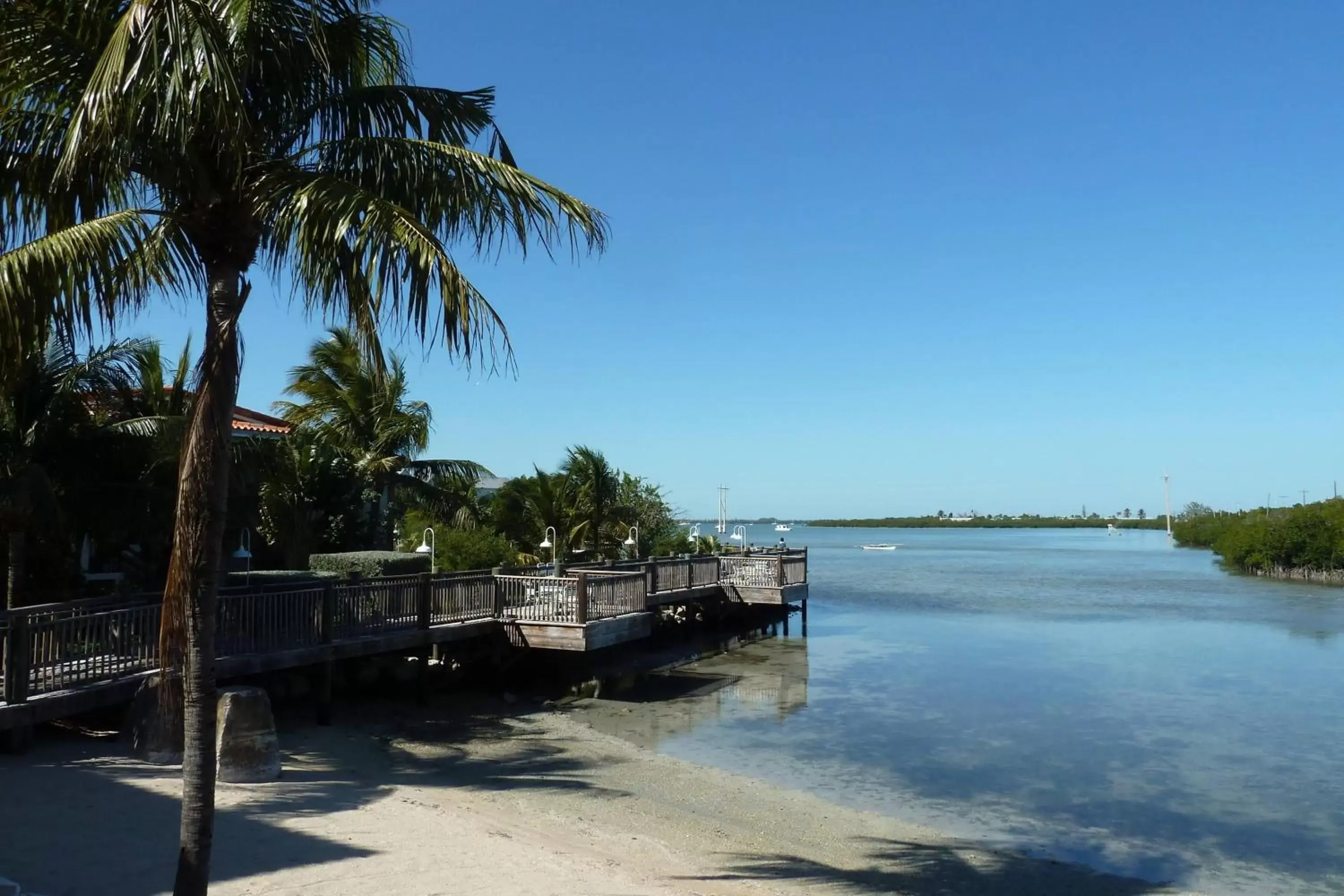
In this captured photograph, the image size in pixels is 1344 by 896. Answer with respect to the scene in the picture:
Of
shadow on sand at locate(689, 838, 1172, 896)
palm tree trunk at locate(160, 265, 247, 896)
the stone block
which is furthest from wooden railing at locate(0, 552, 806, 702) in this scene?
shadow on sand at locate(689, 838, 1172, 896)

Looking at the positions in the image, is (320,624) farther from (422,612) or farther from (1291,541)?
(1291,541)

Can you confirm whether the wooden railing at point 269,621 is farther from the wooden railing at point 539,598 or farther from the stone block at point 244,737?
the wooden railing at point 539,598

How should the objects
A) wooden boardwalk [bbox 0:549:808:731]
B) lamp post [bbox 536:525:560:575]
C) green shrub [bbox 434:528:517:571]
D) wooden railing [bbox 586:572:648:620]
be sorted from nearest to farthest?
wooden boardwalk [bbox 0:549:808:731], wooden railing [bbox 586:572:648:620], lamp post [bbox 536:525:560:575], green shrub [bbox 434:528:517:571]

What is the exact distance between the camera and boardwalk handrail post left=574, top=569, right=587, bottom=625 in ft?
63.9

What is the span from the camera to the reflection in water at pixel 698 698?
18812 millimetres

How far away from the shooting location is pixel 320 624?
15.6 m

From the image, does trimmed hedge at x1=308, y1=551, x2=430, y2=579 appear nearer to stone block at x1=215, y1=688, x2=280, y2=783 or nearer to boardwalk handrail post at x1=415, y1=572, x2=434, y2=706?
boardwalk handrail post at x1=415, y1=572, x2=434, y2=706

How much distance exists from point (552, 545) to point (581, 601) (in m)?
7.57

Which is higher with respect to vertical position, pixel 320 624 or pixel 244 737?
pixel 320 624

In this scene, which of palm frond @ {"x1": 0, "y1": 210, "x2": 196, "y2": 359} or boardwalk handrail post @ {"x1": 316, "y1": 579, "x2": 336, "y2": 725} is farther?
boardwalk handrail post @ {"x1": 316, "y1": 579, "x2": 336, "y2": 725}

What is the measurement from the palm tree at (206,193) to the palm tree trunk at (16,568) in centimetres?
765

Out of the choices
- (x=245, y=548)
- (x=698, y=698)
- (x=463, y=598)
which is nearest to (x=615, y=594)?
(x=463, y=598)

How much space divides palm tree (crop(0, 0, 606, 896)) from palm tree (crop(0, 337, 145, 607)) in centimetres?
681

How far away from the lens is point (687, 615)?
3212cm
